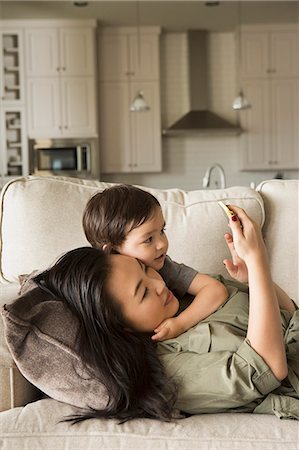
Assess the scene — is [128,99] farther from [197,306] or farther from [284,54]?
[197,306]

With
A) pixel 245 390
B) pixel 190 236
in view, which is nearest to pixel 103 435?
pixel 245 390

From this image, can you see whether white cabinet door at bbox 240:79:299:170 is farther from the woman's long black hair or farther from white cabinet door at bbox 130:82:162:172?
the woman's long black hair

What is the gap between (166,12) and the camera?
7000mm

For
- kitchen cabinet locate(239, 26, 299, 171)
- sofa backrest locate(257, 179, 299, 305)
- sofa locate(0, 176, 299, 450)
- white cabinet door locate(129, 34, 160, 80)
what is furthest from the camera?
kitchen cabinet locate(239, 26, 299, 171)

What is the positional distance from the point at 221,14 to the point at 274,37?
0.84 metres

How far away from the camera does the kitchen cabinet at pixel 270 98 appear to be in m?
7.59

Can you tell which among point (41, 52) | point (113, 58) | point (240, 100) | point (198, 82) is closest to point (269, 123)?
point (198, 82)

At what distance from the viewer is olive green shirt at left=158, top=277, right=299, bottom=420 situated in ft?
4.71

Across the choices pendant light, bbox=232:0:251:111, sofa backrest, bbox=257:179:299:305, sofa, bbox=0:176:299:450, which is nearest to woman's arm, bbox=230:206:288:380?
sofa, bbox=0:176:299:450

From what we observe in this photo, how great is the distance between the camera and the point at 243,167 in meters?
7.60

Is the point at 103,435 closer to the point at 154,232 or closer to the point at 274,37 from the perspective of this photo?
the point at 154,232

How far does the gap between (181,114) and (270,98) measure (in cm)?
100

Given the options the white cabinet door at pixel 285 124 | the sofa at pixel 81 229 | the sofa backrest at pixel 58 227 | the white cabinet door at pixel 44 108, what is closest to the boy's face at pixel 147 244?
the sofa at pixel 81 229

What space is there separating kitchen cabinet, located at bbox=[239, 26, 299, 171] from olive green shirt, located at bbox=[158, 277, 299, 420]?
6148mm
